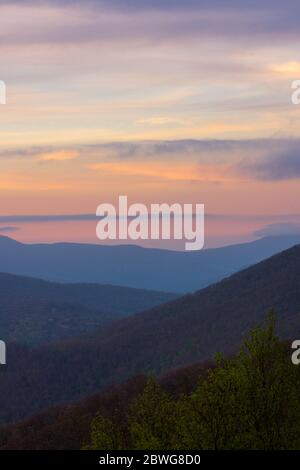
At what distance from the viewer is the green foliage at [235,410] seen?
4509cm

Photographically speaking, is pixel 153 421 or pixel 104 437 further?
pixel 153 421

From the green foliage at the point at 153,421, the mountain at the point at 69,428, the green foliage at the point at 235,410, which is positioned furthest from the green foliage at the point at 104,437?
the mountain at the point at 69,428

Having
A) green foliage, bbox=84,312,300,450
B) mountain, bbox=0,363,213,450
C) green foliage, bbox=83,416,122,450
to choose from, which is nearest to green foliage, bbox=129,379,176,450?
green foliage, bbox=84,312,300,450

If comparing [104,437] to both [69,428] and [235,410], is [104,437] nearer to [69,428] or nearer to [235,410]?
[235,410]

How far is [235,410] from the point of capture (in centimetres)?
4603

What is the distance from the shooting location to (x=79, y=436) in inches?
6422

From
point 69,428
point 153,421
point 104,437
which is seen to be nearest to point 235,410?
point 153,421

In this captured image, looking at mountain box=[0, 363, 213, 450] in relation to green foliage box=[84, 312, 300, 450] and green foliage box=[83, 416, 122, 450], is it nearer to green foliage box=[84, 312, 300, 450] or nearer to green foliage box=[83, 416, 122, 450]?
green foliage box=[84, 312, 300, 450]

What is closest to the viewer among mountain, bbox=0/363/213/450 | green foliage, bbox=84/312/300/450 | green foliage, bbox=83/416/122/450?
green foliage, bbox=84/312/300/450

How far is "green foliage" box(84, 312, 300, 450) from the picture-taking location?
45.1m

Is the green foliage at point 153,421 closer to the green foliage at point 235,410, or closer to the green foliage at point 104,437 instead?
the green foliage at point 235,410

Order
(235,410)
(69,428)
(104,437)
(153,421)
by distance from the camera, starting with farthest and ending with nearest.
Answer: (69,428) → (153,421) → (104,437) → (235,410)
